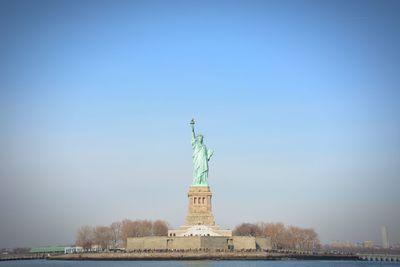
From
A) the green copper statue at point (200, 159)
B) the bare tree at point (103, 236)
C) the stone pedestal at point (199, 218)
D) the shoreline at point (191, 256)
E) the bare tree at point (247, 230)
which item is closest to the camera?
the shoreline at point (191, 256)

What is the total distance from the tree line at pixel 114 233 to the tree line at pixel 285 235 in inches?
A: 551

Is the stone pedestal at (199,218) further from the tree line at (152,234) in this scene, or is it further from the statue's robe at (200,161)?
the tree line at (152,234)

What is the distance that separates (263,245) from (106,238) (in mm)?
26863

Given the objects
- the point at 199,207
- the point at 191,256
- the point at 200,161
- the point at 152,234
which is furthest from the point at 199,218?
the point at 152,234

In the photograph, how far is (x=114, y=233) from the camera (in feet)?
257

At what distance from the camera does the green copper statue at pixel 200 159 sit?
60.0 meters

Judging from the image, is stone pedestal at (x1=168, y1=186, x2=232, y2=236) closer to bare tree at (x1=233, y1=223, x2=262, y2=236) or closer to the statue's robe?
the statue's robe

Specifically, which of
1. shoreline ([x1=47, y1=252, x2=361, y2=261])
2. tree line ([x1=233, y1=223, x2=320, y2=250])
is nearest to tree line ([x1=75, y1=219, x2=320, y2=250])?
tree line ([x1=233, y1=223, x2=320, y2=250])

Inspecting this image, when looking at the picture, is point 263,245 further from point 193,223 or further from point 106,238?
point 106,238

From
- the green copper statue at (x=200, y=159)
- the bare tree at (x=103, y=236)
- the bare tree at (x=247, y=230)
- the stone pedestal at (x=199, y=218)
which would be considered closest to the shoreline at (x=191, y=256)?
the stone pedestal at (x=199, y=218)

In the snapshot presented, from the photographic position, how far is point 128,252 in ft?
180

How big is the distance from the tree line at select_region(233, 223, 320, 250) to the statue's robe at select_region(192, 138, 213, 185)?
902 inches

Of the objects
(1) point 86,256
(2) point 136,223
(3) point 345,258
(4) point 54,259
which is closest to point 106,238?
(2) point 136,223

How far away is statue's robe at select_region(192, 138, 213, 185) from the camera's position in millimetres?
60000
